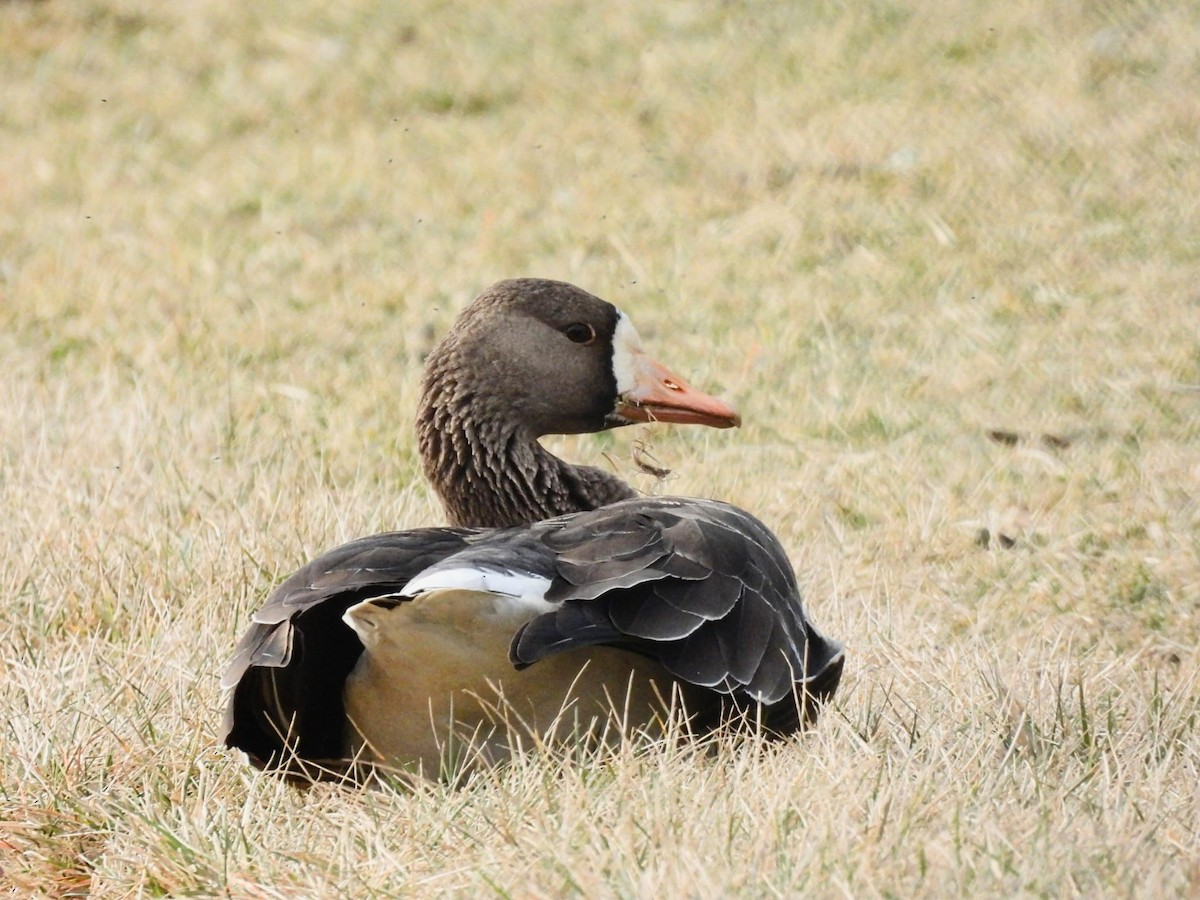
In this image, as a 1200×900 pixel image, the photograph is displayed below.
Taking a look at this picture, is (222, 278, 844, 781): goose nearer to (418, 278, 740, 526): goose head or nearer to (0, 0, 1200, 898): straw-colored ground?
(0, 0, 1200, 898): straw-colored ground

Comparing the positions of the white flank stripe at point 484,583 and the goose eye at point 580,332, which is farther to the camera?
the goose eye at point 580,332

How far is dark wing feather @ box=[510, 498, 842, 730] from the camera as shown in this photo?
133 inches

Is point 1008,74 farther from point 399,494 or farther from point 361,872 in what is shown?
point 361,872

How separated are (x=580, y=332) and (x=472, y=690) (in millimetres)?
1625

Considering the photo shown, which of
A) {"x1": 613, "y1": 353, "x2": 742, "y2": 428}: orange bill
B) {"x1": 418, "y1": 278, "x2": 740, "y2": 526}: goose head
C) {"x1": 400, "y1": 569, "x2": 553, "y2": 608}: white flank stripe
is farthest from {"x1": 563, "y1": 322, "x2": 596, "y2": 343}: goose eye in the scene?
{"x1": 400, "y1": 569, "x2": 553, "y2": 608}: white flank stripe

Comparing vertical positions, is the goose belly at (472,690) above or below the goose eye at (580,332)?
below

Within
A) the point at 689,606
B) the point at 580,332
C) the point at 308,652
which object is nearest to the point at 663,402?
the point at 580,332

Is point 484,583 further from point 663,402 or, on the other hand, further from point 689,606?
point 663,402

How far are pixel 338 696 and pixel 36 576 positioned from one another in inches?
56.9

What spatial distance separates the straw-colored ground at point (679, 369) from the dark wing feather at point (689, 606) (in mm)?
160

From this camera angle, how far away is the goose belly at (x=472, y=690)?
3373 millimetres

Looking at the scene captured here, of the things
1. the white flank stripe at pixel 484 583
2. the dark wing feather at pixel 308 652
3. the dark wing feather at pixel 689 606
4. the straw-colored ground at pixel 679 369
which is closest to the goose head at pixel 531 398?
the straw-colored ground at pixel 679 369

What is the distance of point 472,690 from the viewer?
353cm

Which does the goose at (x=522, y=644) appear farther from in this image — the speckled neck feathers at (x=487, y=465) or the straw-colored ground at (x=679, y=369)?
the speckled neck feathers at (x=487, y=465)
